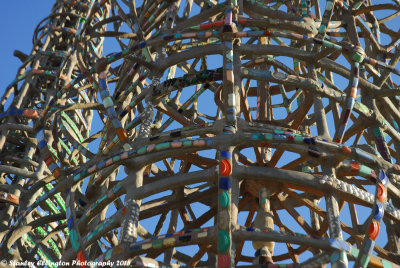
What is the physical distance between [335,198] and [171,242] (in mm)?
2784

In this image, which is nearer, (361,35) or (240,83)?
(240,83)

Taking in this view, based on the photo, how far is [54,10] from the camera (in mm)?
28469

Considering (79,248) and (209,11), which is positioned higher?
(209,11)

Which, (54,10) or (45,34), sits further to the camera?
(54,10)

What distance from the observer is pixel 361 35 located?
18.0 metres

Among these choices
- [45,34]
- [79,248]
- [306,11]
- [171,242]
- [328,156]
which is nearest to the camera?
[171,242]

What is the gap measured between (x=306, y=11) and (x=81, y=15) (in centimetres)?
1500

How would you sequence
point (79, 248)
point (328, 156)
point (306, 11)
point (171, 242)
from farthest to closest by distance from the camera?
1. point (306, 11)
2. point (328, 156)
3. point (79, 248)
4. point (171, 242)

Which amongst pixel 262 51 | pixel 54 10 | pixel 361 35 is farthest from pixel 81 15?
pixel 262 51

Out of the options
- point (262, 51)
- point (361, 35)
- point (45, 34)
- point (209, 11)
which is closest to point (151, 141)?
point (262, 51)

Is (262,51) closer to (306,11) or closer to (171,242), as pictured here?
(306,11)

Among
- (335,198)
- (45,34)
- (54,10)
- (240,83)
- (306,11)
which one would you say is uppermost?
(54,10)

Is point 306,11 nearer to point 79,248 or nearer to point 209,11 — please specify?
point 209,11

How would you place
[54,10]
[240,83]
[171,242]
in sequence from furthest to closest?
1. [54,10]
2. [240,83]
3. [171,242]
